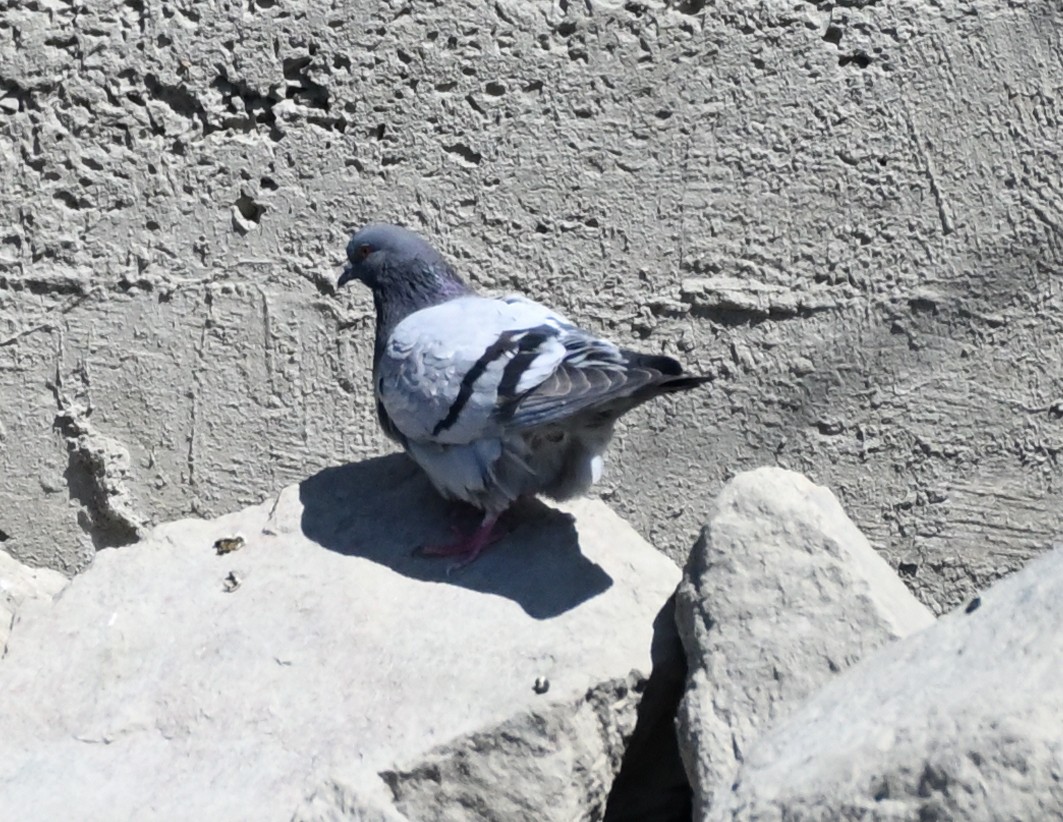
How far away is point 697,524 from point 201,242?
148 centimetres

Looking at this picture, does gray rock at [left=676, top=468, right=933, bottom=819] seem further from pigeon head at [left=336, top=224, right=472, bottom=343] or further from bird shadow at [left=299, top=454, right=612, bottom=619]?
pigeon head at [left=336, top=224, right=472, bottom=343]

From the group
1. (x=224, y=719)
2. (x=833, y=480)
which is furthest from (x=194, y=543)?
(x=833, y=480)

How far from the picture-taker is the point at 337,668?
131 inches

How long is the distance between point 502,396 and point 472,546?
356mm

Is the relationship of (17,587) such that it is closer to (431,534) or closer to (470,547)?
(431,534)

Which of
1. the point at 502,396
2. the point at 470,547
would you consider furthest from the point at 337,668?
the point at 502,396

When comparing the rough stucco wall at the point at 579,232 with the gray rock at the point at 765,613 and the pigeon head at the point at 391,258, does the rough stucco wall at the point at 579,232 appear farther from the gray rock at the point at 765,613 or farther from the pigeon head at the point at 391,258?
the gray rock at the point at 765,613

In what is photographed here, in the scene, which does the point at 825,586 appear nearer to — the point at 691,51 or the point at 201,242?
the point at 691,51

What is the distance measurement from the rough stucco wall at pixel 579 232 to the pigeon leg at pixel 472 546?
0.64 metres

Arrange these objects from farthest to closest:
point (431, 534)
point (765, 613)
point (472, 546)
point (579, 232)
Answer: point (579, 232) < point (431, 534) < point (472, 546) < point (765, 613)

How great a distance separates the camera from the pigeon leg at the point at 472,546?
365 centimetres

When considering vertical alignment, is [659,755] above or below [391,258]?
below

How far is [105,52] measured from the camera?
439cm

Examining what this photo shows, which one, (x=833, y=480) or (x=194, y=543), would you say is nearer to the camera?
(x=194, y=543)
